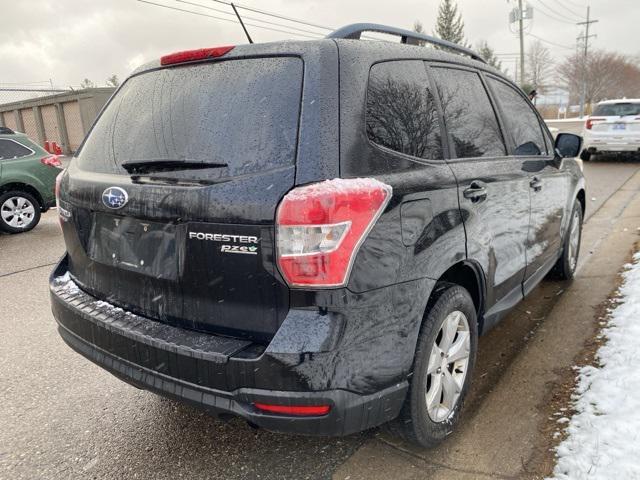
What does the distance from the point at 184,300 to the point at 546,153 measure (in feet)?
9.93

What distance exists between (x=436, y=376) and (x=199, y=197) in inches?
52.7

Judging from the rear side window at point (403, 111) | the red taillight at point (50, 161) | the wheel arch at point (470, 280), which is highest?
the rear side window at point (403, 111)

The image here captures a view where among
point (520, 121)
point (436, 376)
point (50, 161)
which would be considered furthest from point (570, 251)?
point (50, 161)

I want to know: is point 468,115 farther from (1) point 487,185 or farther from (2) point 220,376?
(2) point 220,376

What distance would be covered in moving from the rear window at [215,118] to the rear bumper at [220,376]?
25.9 inches

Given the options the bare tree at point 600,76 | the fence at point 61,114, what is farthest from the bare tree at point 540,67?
the fence at point 61,114

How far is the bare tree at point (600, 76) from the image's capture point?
2452 inches

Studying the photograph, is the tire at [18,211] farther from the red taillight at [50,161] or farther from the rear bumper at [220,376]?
the rear bumper at [220,376]

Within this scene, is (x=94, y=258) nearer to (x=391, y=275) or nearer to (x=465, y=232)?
(x=391, y=275)

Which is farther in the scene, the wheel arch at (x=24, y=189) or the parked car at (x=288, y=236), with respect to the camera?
the wheel arch at (x=24, y=189)

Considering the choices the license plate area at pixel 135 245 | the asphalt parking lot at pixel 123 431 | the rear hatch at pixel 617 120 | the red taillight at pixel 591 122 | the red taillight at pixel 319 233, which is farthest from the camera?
the red taillight at pixel 591 122

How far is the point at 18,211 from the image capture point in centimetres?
812

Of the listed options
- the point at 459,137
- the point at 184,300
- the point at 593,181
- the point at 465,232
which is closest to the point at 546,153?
the point at 459,137

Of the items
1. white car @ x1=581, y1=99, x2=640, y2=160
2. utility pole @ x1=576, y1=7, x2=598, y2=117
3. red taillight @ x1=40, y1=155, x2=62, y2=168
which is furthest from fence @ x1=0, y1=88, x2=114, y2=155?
utility pole @ x1=576, y1=7, x2=598, y2=117
